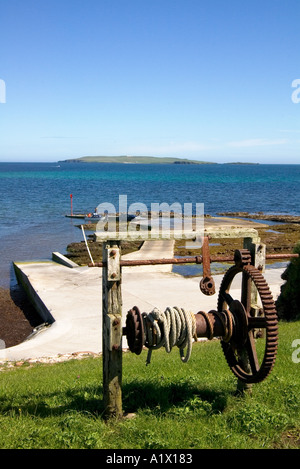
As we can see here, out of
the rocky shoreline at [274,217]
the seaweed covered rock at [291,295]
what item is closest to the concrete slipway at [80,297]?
the seaweed covered rock at [291,295]

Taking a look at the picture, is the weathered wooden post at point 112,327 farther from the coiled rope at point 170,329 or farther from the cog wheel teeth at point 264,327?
the cog wheel teeth at point 264,327

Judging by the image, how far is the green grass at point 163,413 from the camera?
4457 mm

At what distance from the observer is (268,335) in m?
4.41

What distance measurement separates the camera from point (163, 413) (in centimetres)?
506

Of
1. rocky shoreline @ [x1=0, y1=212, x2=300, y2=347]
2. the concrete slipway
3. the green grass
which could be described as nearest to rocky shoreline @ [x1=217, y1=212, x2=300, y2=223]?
rocky shoreline @ [x1=0, y1=212, x2=300, y2=347]

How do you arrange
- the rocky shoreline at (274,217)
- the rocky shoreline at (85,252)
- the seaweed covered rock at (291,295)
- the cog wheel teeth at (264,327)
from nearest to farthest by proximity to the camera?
the cog wheel teeth at (264,327) < the seaweed covered rock at (291,295) < the rocky shoreline at (85,252) < the rocky shoreline at (274,217)

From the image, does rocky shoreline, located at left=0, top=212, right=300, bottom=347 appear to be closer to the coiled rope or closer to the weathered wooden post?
the weathered wooden post

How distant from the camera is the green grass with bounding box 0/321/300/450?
4457 millimetres

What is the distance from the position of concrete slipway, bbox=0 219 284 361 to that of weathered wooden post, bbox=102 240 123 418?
6.77 m

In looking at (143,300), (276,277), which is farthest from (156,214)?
(143,300)

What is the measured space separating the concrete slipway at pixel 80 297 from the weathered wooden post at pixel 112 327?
A: 6773 mm

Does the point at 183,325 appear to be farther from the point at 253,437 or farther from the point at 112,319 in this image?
the point at 253,437

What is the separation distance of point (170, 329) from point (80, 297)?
40.5 ft
